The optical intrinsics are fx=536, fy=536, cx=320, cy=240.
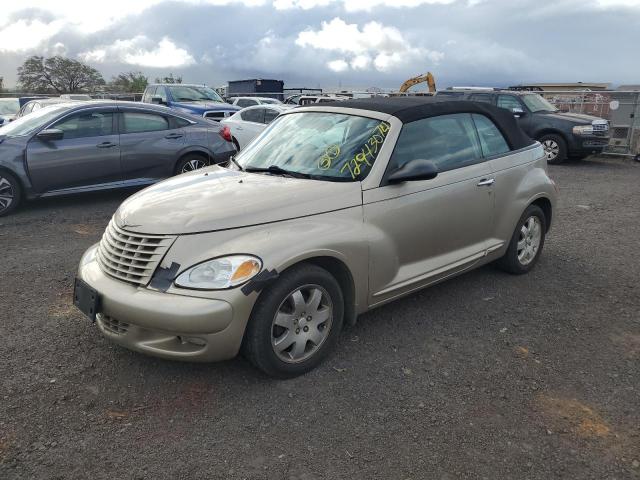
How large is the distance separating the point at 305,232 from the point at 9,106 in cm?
1786

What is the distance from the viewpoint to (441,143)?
4.24 meters

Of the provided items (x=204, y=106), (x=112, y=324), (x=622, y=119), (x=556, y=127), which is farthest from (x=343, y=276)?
(x=622, y=119)

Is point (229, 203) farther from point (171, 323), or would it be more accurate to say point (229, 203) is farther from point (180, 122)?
point (180, 122)

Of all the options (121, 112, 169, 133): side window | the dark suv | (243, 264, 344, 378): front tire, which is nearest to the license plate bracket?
(243, 264, 344, 378): front tire

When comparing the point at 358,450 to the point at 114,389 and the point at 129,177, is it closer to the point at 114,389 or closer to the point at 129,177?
the point at 114,389

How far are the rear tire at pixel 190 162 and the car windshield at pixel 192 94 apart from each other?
8413 millimetres

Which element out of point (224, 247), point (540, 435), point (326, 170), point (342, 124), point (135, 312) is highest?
point (342, 124)

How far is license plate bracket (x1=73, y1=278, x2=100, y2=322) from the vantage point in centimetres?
319

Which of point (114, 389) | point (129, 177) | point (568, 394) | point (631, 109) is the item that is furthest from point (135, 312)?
point (631, 109)

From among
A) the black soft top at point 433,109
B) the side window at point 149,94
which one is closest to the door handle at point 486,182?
the black soft top at point 433,109

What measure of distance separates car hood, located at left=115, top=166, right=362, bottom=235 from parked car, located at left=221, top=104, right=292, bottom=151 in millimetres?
9165

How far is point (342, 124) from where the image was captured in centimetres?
→ 407

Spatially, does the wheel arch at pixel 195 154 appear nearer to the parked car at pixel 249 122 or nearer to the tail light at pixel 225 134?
the tail light at pixel 225 134

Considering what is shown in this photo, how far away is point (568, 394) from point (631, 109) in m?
14.1
